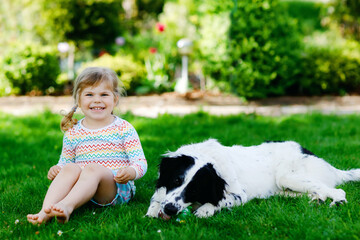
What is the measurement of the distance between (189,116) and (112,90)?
359 centimetres

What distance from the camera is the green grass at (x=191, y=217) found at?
8.11ft

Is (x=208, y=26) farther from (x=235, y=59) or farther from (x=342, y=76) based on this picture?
(x=342, y=76)

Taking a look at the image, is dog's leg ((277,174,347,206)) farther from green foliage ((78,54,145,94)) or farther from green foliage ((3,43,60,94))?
green foliage ((3,43,60,94))

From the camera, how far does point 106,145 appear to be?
123 inches

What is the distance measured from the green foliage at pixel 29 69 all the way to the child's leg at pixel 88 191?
24.6 feet

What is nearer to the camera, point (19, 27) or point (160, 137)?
point (160, 137)

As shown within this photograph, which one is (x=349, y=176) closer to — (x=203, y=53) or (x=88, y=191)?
(x=88, y=191)

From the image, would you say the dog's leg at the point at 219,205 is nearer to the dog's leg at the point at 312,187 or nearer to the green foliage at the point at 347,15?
the dog's leg at the point at 312,187

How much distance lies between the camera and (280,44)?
8.88 metres

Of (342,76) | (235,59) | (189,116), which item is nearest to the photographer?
(189,116)

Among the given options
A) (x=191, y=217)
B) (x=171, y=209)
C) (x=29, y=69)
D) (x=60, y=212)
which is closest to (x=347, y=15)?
(x=29, y=69)

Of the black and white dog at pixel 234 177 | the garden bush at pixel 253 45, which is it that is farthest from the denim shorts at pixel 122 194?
the garden bush at pixel 253 45

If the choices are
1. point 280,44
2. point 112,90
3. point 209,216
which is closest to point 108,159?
point 112,90

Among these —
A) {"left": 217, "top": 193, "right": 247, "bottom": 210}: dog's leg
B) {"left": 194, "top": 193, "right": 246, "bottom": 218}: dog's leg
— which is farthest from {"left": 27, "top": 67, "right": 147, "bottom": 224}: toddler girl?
{"left": 217, "top": 193, "right": 247, "bottom": 210}: dog's leg
